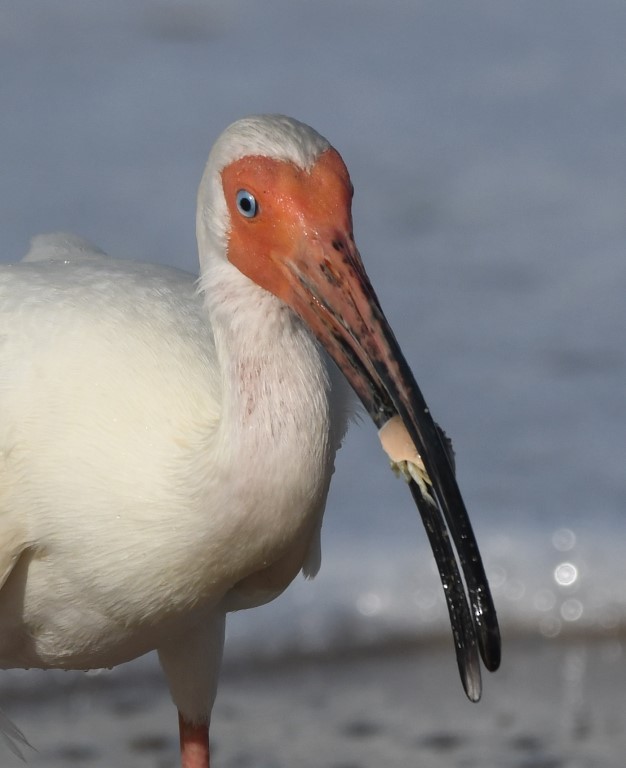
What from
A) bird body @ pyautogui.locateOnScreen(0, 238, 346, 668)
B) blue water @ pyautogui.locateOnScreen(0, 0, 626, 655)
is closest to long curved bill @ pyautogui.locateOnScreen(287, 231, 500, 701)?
bird body @ pyautogui.locateOnScreen(0, 238, 346, 668)

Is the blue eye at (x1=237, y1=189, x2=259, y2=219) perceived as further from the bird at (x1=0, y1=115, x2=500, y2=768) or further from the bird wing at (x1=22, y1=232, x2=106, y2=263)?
the bird wing at (x1=22, y1=232, x2=106, y2=263)

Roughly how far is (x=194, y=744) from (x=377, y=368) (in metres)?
1.80

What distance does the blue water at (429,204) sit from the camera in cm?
653

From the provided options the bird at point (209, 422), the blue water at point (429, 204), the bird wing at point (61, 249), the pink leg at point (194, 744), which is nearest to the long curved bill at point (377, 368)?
the bird at point (209, 422)

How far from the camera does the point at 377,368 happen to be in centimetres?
340

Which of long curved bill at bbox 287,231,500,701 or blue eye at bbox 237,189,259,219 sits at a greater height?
blue eye at bbox 237,189,259,219

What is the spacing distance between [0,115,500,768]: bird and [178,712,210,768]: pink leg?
60 centimetres

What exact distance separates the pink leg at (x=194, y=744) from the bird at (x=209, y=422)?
601mm

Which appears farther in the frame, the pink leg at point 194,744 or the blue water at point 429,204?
the blue water at point 429,204

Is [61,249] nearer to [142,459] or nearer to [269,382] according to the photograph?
[142,459]

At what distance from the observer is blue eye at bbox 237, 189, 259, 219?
3.52m

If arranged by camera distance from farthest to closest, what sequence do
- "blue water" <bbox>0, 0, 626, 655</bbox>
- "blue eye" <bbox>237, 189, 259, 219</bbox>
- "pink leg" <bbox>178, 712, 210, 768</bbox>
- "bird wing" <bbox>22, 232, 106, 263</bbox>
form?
"blue water" <bbox>0, 0, 626, 655</bbox> < "pink leg" <bbox>178, 712, 210, 768</bbox> < "bird wing" <bbox>22, 232, 106, 263</bbox> < "blue eye" <bbox>237, 189, 259, 219</bbox>

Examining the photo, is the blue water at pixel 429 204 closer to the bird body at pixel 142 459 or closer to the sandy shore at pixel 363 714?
the sandy shore at pixel 363 714

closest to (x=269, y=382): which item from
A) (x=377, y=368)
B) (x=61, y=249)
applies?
(x=377, y=368)
